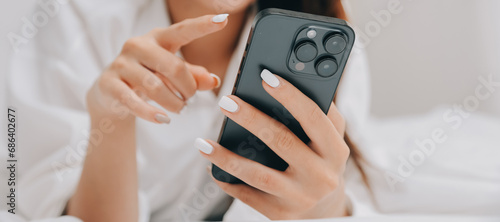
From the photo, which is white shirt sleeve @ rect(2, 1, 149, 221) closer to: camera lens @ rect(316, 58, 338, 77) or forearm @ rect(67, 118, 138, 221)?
forearm @ rect(67, 118, 138, 221)

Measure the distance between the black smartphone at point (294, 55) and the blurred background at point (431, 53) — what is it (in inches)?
12.3

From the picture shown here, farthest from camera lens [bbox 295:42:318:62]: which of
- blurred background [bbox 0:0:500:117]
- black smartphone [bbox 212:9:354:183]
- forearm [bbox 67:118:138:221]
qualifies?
blurred background [bbox 0:0:500:117]

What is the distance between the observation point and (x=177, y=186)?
427 mm

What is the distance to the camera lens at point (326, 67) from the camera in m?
0.24

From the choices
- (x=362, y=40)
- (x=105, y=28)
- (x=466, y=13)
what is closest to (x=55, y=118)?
(x=105, y=28)

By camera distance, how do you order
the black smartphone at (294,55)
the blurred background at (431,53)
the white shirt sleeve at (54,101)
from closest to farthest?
1. the black smartphone at (294,55)
2. the white shirt sleeve at (54,101)
3. the blurred background at (431,53)

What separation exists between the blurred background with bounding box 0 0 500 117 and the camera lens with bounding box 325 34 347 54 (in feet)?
1.04

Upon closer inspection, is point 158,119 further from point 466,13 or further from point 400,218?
point 466,13

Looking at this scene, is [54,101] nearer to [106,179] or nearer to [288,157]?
[106,179]

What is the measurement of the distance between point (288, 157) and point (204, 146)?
58mm

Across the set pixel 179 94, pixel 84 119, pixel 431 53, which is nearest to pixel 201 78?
pixel 179 94

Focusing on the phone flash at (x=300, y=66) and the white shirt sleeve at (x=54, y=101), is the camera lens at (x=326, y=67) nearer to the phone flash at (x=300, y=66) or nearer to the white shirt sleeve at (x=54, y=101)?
the phone flash at (x=300, y=66)

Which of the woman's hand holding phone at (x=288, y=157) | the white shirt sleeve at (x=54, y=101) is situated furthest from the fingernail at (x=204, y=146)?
A: the white shirt sleeve at (x=54, y=101)

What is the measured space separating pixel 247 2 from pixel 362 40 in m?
0.19
